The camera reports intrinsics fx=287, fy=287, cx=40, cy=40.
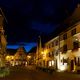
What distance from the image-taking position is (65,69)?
63844mm

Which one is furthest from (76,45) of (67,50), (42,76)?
(42,76)

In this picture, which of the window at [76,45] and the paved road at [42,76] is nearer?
the paved road at [42,76]

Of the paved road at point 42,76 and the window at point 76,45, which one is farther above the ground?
the window at point 76,45

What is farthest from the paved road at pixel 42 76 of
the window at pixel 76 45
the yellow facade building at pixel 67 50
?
the yellow facade building at pixel 67 50

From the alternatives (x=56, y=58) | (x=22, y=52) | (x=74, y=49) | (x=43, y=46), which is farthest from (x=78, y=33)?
(x=22, y=52)

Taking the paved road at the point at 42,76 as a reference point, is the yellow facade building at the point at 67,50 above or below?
above

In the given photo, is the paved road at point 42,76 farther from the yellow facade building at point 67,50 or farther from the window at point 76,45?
the yellow facade building at point 67,50

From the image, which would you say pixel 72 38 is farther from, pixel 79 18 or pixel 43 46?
pixel 43 46

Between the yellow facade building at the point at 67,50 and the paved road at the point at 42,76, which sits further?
the yellow facade building at the point at 67,50

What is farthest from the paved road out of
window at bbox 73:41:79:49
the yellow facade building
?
the yellow facade building

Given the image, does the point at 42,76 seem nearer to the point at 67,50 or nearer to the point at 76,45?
the point at 76,45

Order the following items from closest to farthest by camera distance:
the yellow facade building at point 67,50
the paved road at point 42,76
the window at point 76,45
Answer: the paved road at point 42,76
the window at point 76,45
the yellow facade building at point 67,50

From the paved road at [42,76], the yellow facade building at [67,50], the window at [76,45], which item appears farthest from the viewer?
the yellow facade building at [67,50]

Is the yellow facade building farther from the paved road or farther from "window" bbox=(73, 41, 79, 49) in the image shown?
the paved road
